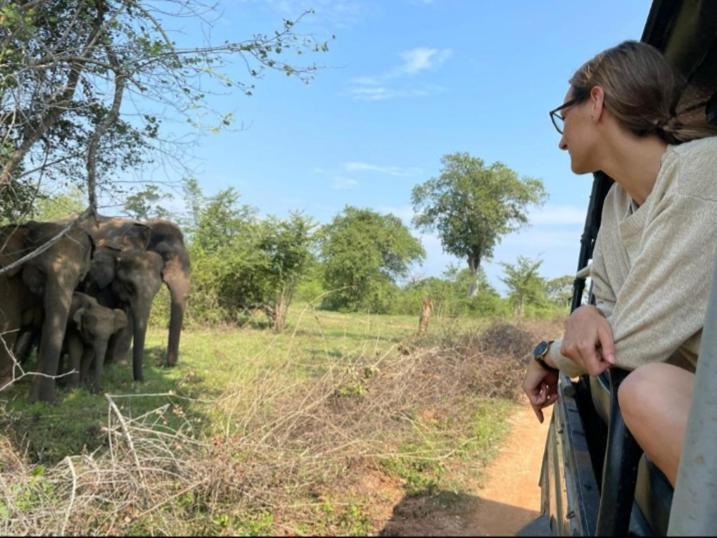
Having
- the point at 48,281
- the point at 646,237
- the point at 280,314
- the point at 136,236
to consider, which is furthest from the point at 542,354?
the point at 280,314

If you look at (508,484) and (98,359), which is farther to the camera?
(98,359)

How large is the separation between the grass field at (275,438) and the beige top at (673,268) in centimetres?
76

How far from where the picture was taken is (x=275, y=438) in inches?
155

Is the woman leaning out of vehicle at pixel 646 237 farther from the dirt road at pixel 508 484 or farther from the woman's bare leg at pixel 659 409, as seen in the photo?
the dirt road at pixel 508 484

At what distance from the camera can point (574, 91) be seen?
1.79 meters

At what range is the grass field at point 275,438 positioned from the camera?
2275 mm

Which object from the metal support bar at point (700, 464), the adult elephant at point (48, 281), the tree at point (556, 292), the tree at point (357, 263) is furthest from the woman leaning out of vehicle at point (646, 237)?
A: the tree at point (556, 292)

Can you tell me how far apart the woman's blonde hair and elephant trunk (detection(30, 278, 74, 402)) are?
6.48 meters

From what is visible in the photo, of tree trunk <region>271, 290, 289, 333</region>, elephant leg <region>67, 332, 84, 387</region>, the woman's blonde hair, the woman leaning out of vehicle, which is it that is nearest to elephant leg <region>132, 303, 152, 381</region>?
elephant leg <region>67, 332, 84, 387</region>

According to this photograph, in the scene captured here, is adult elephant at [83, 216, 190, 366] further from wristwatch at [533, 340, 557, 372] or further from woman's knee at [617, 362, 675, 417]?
woman's knee at [617, 362, 675, 417]

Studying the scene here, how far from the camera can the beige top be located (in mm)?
1342

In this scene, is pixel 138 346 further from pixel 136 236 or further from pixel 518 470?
pixel 518 470

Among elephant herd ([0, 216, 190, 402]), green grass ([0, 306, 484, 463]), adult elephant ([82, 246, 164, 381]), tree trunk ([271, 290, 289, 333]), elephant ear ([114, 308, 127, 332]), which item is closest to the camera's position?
green grass ([0, 306, 484, 463])

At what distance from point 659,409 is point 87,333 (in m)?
7.40
